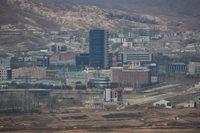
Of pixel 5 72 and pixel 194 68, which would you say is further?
pixel 194 68

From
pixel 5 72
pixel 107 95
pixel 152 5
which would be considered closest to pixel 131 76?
pixel 5 72

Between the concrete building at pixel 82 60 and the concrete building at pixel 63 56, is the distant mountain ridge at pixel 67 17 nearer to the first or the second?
the concrete building at pixel 63 56

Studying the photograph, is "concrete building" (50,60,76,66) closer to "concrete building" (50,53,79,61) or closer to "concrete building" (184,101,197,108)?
"concrete building" (50,53,79,61)

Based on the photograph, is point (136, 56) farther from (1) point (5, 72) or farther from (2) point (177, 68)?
(1) point (5, 72)

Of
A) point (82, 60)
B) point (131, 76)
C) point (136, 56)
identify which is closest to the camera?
point (131, 76)

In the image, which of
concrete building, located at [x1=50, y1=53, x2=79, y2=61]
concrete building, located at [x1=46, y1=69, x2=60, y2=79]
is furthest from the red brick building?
concrete building, located at [x1=50, y1=53, x2=79, y2=61]

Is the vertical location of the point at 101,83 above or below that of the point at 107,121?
above

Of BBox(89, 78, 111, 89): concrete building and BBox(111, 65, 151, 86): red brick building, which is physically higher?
BBox(111, 65, 151, 86): red brick building
